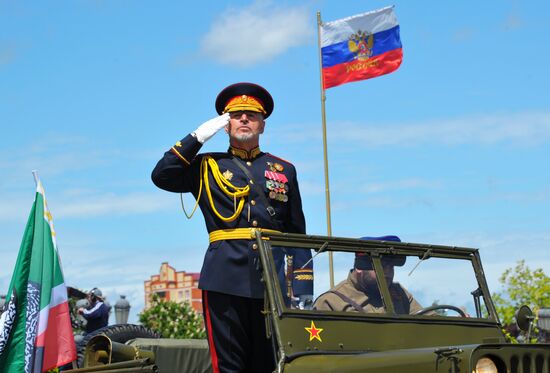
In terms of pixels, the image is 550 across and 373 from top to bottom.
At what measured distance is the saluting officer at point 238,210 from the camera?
6.16 m

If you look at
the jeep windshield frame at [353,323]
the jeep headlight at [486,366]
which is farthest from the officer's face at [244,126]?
the jeep headlight at [486,366]

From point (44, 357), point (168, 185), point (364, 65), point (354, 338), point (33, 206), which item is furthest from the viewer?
point (364, 65)

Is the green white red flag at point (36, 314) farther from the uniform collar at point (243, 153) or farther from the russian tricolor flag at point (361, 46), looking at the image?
the russian tricolor flag at point (361, 46)

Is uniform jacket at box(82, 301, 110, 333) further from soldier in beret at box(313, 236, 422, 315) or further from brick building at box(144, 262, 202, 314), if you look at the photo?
brick building at box(144, 262, 202, 314)

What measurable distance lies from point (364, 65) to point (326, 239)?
414 inches

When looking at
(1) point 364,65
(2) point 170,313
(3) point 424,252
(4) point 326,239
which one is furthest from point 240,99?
→ (2) point 170,313

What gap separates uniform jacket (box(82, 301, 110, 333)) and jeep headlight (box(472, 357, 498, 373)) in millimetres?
7290

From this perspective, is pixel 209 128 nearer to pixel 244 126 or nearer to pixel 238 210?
pixel 244 126

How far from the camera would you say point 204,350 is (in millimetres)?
8586

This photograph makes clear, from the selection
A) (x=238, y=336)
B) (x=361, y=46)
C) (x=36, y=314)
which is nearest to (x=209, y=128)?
(x=238, y=336)

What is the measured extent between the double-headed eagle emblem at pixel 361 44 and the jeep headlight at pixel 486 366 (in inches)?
458

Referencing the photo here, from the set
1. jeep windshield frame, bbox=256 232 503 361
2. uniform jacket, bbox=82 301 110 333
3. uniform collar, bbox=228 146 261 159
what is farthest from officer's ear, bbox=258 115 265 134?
uniform jacket, bbox=82 301 110 333

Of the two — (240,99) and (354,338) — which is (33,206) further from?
(354,338)

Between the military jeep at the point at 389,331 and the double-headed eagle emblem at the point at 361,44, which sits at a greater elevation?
the double-headed eagle emblem at the point at 361,44
